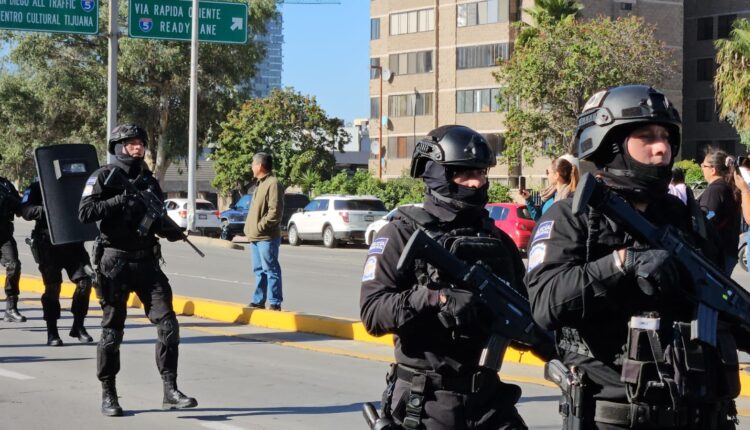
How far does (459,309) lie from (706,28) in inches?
2490

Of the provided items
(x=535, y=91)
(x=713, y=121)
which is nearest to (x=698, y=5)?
(x=713, y=121)

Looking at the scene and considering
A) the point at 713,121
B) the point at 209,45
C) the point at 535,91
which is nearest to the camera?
the point at 535,91

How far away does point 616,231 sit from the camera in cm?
352

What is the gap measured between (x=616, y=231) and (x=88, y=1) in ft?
59.7

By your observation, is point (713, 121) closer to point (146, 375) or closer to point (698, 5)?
point (698, 5)

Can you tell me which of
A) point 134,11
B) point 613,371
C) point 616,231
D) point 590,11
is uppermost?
point 590,11

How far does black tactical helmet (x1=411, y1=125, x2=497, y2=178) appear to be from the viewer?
14.3 feet

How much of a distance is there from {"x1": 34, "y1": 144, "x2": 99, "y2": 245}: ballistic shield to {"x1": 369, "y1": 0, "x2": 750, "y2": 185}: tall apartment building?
4864 centimetres

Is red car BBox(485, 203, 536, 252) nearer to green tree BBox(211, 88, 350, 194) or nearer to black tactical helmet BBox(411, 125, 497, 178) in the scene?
green tree BBox(211, 88, 350, 194)

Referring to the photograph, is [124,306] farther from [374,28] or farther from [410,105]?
[374,28]

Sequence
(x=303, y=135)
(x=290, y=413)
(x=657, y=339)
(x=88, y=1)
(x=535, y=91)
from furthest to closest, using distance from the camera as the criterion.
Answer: (x=303, y=135), (x=535, y=91), (x=88, y=1), (x=290, y=413), (x=657, y=339)

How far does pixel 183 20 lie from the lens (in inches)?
869

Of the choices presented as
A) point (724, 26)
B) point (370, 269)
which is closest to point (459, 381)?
point (370, 269)

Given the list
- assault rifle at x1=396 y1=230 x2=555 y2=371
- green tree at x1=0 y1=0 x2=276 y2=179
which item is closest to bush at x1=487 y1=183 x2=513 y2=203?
green tree at x1=0 y1=0 x2=276 y2=179
